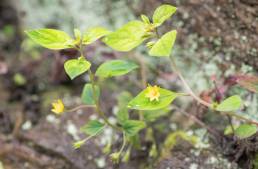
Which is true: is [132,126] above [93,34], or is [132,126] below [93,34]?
below

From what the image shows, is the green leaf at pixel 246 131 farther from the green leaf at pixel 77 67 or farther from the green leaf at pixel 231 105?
the green leaf at pixel 77 67

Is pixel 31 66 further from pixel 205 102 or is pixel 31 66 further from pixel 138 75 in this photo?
pixel 205 102

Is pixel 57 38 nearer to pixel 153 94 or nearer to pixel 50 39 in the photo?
pixel 50 39

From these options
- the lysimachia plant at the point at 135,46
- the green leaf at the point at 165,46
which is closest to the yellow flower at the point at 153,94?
the lysimachia plant at the point at 135,46

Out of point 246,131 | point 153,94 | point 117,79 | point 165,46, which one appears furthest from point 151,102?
point 117,79

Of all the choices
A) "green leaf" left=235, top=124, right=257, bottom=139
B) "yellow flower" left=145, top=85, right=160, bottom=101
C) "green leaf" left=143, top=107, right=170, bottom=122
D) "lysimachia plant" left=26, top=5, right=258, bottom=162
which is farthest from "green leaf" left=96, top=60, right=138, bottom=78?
"green leaf" left=235, top=124, right=257, bottom=139

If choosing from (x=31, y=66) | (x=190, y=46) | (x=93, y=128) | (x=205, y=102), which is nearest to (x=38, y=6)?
(x=31, y=66)
